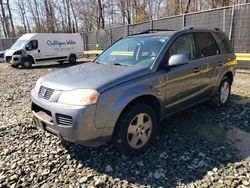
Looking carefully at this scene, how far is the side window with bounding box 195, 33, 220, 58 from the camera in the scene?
4.52 metres

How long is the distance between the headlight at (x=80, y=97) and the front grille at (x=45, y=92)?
0.30m

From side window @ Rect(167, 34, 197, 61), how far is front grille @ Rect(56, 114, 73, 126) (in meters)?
1.84

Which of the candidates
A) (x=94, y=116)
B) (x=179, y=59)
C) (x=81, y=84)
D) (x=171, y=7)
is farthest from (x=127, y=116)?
(x=171, y=7)

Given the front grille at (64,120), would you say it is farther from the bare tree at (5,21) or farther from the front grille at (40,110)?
the bare tree at (5,21)

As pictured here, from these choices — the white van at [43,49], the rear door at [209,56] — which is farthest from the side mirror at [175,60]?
the white van at [43,49]

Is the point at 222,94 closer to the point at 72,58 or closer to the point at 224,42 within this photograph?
the point at 224,42

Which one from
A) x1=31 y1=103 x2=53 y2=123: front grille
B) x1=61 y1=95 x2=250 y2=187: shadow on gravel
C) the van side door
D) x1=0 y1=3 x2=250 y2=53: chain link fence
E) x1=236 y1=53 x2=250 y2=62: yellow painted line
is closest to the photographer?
x1=61 y1=95 x2=250 y2=187: shadow on gravel

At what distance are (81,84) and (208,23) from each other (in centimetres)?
936

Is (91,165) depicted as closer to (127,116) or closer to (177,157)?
(127,116)

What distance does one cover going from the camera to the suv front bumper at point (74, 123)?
9.34ft

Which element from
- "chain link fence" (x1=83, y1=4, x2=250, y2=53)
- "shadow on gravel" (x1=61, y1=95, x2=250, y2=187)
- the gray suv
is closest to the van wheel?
"chain link fence" (x1=83, y1=4, x2=250, y2=53)

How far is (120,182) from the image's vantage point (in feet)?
9.61

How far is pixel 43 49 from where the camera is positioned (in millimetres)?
17000

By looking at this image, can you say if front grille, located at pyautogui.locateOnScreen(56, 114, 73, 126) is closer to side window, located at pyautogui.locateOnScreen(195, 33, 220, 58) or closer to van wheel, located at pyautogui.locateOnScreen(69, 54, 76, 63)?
side window, located at pyautogui.locateOnScreen(195, 33, 220, 58)
